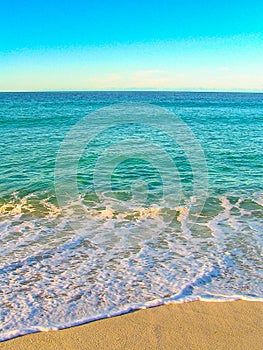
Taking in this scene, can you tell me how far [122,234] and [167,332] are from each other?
431 centimetres

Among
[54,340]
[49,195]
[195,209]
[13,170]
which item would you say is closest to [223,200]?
[195,209]

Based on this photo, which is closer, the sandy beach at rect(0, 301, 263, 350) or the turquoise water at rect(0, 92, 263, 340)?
the sandy beach at rect(0, 301, 263, 350)

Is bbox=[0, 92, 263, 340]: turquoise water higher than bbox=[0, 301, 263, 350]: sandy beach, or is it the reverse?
bbox=[0, 301, 263, 350]: sandy beach

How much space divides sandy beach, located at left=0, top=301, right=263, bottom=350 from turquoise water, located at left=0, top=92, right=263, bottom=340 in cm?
28

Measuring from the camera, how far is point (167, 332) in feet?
17.9

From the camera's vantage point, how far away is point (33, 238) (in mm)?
9156

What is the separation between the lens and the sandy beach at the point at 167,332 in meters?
5.14

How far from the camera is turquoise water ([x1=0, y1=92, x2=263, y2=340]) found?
6.45m

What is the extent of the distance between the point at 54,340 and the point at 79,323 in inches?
20.7

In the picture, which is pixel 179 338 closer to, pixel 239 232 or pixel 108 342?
pixel 108 342

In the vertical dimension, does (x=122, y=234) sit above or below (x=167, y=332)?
below

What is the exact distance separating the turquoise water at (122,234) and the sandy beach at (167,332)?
0.28m

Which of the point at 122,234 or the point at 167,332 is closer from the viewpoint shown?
the point at 167,332

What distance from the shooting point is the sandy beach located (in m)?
5.14
